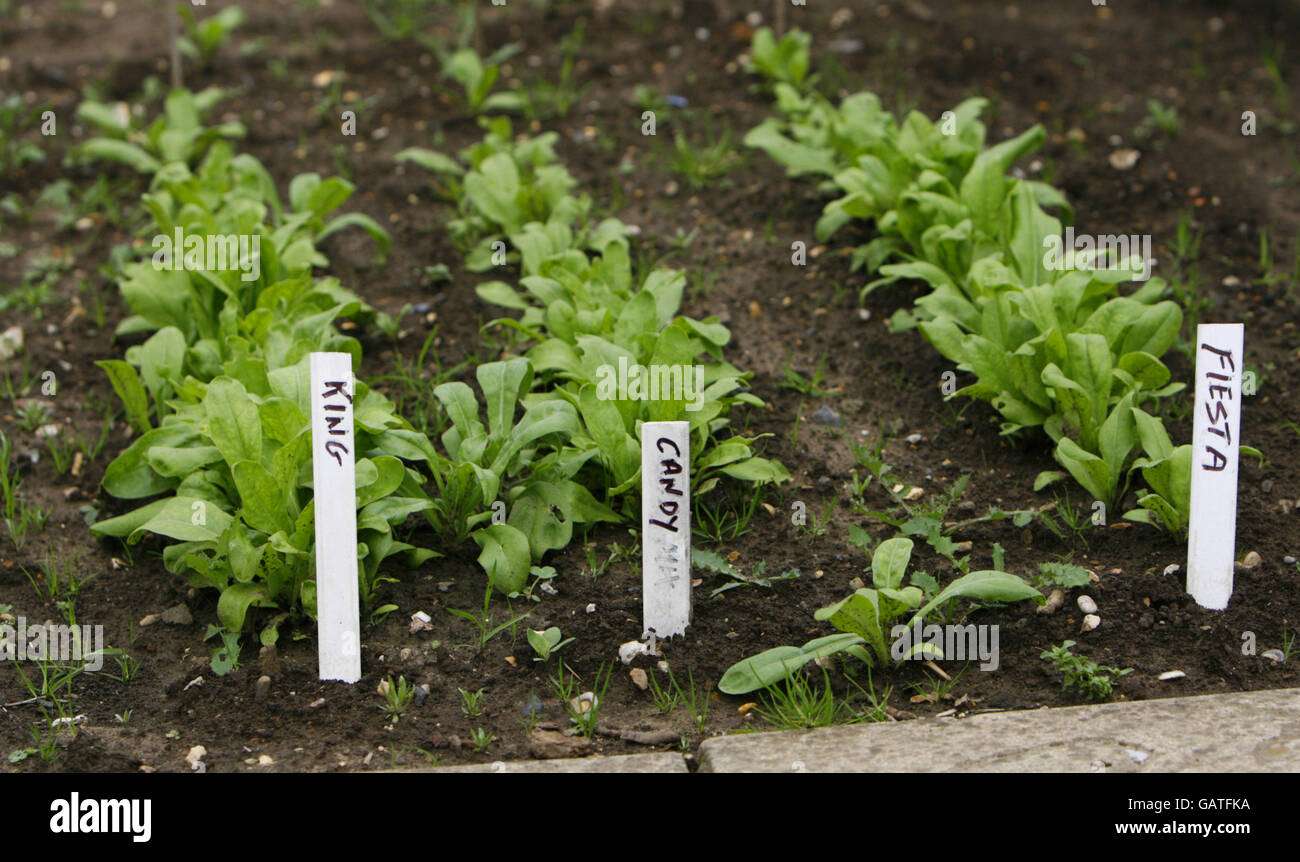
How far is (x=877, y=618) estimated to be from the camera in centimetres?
294

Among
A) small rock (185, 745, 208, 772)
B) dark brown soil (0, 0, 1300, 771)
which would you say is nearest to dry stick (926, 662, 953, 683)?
dark brown soil (0, 0, 1300, 771)

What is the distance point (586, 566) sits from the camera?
3.42 m

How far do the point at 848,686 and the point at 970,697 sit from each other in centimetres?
28

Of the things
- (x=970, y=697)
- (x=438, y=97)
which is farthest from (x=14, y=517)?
(x=438, y=97)

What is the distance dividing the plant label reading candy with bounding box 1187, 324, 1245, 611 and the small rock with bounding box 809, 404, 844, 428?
1164 mm

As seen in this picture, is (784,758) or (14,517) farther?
(14,517)

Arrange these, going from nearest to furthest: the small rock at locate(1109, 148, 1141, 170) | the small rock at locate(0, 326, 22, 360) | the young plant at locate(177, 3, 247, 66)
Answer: the small rock at locate(0, 326, 22, 360) → the small rock at locate(1109, 148, 1141, 170) → the young plant at locate(177, 3, 247, 66)

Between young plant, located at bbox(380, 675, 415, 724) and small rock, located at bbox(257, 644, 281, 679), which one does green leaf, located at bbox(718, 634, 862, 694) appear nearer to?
young plant, located at bbox(380, 675, 415, 724)

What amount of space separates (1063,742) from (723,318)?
7.10ft

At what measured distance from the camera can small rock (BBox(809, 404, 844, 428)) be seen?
3994mm

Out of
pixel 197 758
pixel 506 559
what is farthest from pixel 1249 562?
pixel 197 758

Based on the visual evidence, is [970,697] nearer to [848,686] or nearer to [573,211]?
[848,686]

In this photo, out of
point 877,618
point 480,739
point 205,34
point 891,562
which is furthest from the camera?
point 205,34

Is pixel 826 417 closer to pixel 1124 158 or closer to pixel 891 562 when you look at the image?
pixel 891 562
